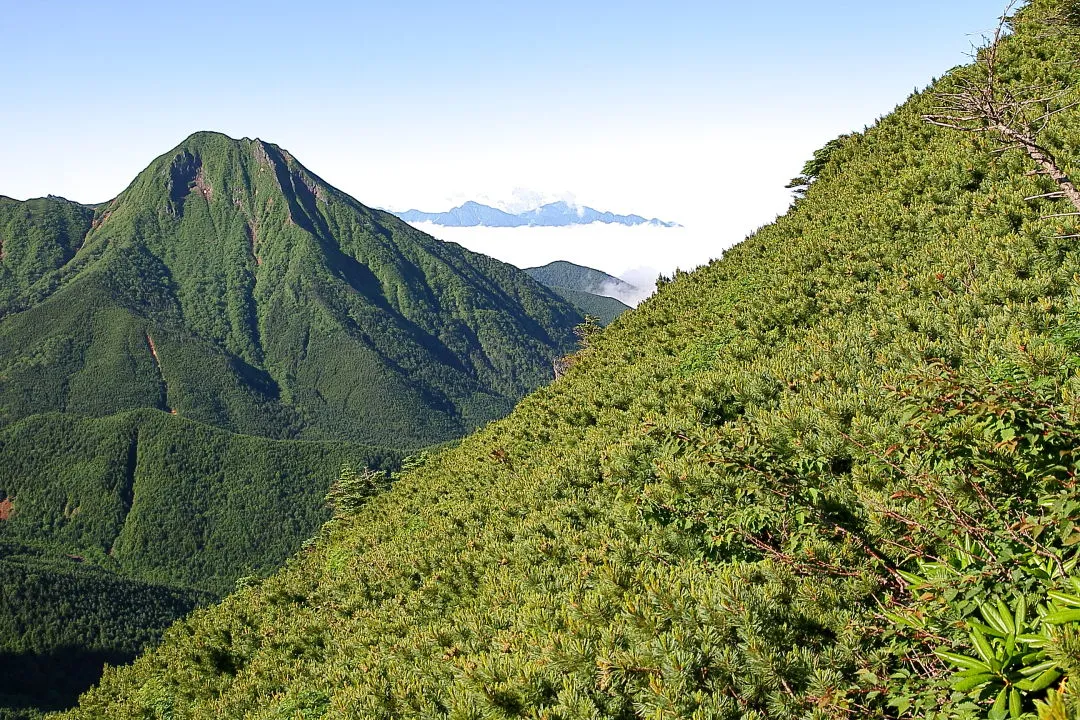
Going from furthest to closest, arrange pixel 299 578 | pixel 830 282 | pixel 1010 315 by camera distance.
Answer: pixel 299 578 < pixel 830 282 < pixel 1010 315

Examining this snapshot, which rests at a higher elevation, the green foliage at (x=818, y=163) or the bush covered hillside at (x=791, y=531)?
the green foliage at (x=818, y=163)

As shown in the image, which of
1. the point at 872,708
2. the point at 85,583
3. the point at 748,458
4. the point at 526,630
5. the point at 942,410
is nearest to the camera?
the point at 872,708

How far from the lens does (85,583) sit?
171 m

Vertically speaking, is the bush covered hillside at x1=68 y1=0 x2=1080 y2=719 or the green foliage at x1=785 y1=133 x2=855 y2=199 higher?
the green foliage at x1=785 y1=133 x2=855 y2=199

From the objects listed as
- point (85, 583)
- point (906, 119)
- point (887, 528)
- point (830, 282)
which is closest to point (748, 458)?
point (887, 528)

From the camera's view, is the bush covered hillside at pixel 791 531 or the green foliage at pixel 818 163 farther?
the green foliage at pixel 818 163

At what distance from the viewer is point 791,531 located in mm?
7465

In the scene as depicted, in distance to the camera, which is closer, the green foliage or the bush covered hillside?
the bush covered hillside

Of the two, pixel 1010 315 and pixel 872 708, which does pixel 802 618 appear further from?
pixel 1010 315

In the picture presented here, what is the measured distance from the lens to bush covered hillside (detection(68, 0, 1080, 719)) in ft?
16.7

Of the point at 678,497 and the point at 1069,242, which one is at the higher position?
the point at 1069,242

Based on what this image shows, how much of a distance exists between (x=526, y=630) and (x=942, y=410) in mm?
5496

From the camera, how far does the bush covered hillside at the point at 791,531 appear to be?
5.10 metres

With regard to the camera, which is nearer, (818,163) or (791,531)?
(791,531)
